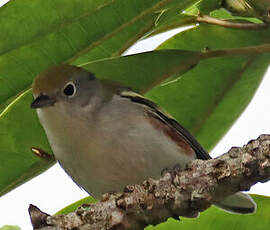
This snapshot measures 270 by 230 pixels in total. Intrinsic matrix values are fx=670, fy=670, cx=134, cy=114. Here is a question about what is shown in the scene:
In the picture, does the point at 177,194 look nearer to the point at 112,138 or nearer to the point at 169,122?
the point at 112,138

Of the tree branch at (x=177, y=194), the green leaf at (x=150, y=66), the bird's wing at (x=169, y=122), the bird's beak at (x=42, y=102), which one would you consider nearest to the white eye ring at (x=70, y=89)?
the bird's beak at (x=42, y=102)

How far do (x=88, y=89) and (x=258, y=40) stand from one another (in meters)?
0.86

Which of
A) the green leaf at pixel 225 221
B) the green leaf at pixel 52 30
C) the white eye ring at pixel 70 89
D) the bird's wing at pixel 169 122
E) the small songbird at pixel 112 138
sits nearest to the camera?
the green leaf at pixel 225 221

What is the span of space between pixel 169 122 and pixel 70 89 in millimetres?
511

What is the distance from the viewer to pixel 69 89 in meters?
3.10

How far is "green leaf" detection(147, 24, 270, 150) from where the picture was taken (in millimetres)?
2891

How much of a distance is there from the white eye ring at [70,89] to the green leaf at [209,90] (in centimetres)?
37

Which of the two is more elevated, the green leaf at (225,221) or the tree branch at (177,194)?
the tree branch at (177,194)

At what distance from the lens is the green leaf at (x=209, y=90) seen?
9.48 feet

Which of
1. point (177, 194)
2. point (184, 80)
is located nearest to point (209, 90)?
point (184, 80)

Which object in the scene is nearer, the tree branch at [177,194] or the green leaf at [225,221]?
the tree branch at [177,194]

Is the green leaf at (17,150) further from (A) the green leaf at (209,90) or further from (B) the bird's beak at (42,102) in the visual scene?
(A) the green leaf at (209,90)

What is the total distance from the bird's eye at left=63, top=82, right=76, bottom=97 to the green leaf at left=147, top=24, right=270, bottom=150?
14.7 inches

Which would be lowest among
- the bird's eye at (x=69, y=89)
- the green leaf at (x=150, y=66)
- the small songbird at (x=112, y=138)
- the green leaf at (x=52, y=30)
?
the small songbird at (x=112, y=138)
